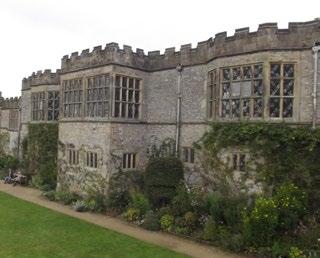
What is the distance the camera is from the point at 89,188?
62.3 feet

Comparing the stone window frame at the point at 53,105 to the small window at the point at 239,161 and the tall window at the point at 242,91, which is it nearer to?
the tall window at the point at 242,91

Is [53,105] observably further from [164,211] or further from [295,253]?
[295,253]

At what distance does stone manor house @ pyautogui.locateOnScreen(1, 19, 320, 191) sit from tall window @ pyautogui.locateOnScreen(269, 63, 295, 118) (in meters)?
0.03

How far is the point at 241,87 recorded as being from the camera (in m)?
14.4

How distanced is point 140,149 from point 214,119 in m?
5.30

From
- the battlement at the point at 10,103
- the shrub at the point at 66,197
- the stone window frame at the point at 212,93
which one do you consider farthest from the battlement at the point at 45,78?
the stone window frame at the point at 212,93

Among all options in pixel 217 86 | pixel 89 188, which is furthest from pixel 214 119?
pixel 89 188

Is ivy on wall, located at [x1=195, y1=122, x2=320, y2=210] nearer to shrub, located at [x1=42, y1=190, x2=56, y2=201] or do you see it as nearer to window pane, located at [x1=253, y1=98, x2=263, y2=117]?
window pane, located at [x1=253, y1=98, x2=263, y2=117]

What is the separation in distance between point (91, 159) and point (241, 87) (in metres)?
8.69

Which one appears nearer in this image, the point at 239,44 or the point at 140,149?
the point at 239,44

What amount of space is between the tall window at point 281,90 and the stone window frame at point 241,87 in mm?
334

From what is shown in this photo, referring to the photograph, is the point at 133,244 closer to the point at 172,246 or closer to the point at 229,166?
the point at 172,246

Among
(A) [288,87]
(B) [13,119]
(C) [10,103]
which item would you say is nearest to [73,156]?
(A) [288,87]

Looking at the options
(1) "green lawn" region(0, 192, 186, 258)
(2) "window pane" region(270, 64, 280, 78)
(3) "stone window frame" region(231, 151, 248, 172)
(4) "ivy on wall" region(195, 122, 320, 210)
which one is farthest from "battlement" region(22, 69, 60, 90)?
(2) "window pane" region(270, 64, 280, 78)
